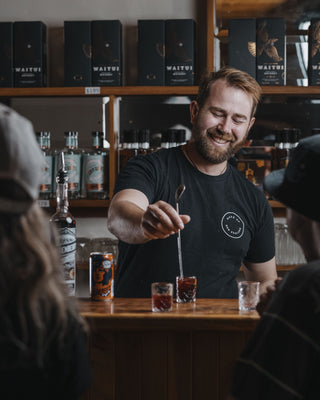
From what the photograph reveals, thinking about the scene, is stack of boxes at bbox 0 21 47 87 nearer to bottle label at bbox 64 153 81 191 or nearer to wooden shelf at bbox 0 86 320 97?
wooden shelf at bbox 0 86 320 97

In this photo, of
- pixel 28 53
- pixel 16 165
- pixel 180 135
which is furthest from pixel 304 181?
pixel 28 53

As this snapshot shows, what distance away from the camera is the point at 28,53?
270 centimetres

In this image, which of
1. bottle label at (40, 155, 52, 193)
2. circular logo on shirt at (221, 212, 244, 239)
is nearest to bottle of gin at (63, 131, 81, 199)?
bottle label at (40, 155, 52, 193)

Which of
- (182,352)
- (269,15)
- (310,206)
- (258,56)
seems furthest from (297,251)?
(310,206)

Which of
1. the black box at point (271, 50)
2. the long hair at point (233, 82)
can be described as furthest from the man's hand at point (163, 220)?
the black box at point (271, 50)

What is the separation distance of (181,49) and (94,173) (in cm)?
74

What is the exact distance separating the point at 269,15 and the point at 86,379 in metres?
2.52

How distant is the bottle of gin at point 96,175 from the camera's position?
273 cm

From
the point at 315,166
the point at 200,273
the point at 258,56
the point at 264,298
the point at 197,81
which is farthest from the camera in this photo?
the point at 197,81

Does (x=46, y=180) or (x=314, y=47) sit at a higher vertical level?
(x=314, y=47)

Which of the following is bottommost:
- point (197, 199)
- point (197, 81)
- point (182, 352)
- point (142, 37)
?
point (182, 352)

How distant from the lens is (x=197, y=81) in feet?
9.36

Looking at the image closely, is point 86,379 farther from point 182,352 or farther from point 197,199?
point 197,199

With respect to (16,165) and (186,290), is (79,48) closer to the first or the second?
(186,290)
